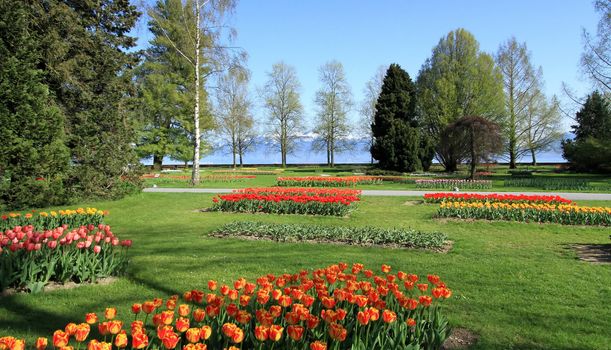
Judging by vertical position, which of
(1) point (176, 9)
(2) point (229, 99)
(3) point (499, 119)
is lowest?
(3) point (499, 119)

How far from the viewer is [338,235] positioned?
27.1ft

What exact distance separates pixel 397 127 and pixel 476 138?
33.3 ft

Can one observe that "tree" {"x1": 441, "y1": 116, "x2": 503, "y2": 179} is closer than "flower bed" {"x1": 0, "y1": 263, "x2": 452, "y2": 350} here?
No

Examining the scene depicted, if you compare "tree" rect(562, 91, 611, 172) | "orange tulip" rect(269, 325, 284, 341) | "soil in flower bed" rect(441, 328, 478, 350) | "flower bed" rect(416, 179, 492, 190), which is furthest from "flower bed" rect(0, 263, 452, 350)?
"tree" rect(562, 91, 611, 172)

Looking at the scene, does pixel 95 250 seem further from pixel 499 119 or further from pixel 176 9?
pixel 499 119

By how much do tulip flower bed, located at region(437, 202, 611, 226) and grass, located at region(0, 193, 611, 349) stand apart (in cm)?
51

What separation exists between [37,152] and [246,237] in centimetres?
625

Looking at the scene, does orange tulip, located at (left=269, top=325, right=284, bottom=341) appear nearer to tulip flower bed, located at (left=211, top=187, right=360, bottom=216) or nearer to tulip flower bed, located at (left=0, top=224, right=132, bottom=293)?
tulip flower bed, located at (left=0, top=224, right=132, bottom=293)

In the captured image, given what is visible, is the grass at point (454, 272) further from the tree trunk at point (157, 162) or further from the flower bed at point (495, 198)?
the tree trunk at point (157, 162)

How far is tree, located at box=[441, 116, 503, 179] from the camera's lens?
2469 cm

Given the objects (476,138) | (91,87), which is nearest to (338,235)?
(91,87)

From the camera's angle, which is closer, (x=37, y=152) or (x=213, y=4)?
(x=37, y=152)

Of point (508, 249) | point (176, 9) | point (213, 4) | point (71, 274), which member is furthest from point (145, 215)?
point (176, 9)

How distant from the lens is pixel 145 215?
11.7 m
